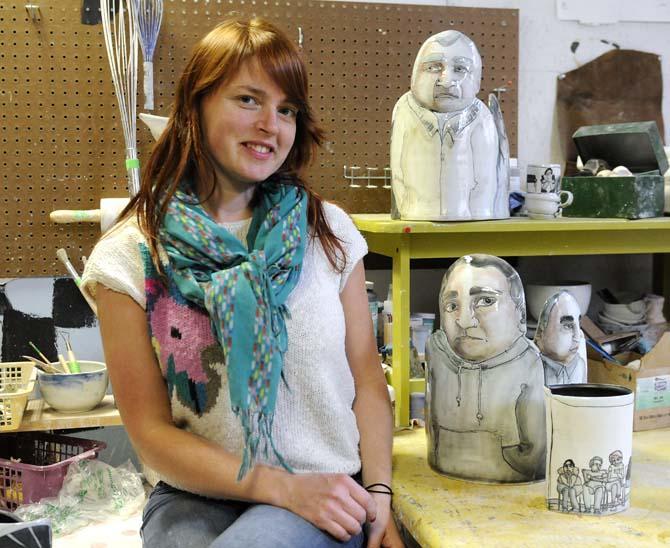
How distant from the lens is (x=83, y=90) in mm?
1851

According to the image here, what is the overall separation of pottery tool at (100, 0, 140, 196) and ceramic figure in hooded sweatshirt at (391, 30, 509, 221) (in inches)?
25.8

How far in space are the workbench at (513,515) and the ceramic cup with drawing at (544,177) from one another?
56cm

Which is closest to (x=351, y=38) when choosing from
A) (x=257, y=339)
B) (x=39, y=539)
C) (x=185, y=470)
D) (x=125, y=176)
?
(x=125, y=176)

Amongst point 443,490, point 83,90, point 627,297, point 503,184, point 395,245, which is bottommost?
point 443,490

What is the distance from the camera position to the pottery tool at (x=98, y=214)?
1.79 meters

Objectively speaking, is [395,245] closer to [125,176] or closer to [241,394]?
[241,394]

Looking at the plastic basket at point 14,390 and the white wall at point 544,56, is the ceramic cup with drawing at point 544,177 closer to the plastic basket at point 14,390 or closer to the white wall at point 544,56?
the white wall at point 544,56

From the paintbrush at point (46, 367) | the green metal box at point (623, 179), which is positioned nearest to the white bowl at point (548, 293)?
the green metal box at point (623, 179)

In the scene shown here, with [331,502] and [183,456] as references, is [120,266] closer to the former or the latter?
[183,456]

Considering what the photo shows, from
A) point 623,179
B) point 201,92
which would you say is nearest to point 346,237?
point 201,92

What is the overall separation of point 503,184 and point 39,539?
101cm

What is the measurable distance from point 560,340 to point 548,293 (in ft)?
1.53

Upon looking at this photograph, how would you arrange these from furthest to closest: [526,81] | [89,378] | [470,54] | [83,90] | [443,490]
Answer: [526,81] < [83,90] < [89,378] < [470,54] < [443,490]

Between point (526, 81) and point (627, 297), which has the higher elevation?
point (526, 81)
